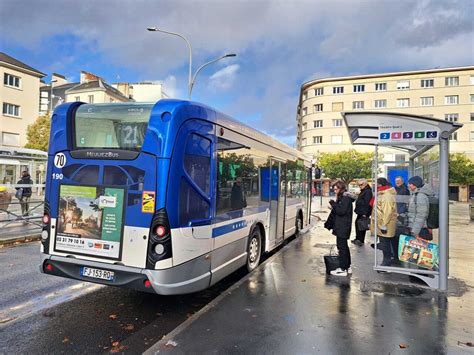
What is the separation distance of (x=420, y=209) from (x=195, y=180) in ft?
13.0

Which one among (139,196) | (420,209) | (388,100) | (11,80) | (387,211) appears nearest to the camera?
(139,196)

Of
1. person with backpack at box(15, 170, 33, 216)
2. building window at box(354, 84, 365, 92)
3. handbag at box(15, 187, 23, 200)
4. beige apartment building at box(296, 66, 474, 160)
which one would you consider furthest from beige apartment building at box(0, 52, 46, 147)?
building window at box(354, 84, 365, 92)

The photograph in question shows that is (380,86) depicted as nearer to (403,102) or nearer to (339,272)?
(403,102)

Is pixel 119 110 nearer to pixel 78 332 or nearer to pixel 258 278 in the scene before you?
pixel 78 332

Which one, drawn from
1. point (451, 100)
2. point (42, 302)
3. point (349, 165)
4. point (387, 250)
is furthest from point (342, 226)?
point (451, 100)

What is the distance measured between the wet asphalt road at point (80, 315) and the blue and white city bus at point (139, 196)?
1.82 feet

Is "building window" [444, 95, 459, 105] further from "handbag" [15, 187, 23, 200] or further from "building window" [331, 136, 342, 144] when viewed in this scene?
"handbag" [15, 187, 23, 200]

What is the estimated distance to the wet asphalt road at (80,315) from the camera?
393cm

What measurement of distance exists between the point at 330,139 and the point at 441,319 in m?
58.9

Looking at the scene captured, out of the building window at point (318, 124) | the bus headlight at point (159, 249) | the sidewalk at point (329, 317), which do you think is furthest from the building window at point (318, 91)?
the bus headlight at point (159, 249)

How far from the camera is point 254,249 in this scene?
7262mm

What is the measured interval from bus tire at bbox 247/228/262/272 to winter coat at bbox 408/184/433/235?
288cm

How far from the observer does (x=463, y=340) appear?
393cm

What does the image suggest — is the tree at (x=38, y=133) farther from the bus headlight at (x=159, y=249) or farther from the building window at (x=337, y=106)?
the building window at (x=337, y=106)
